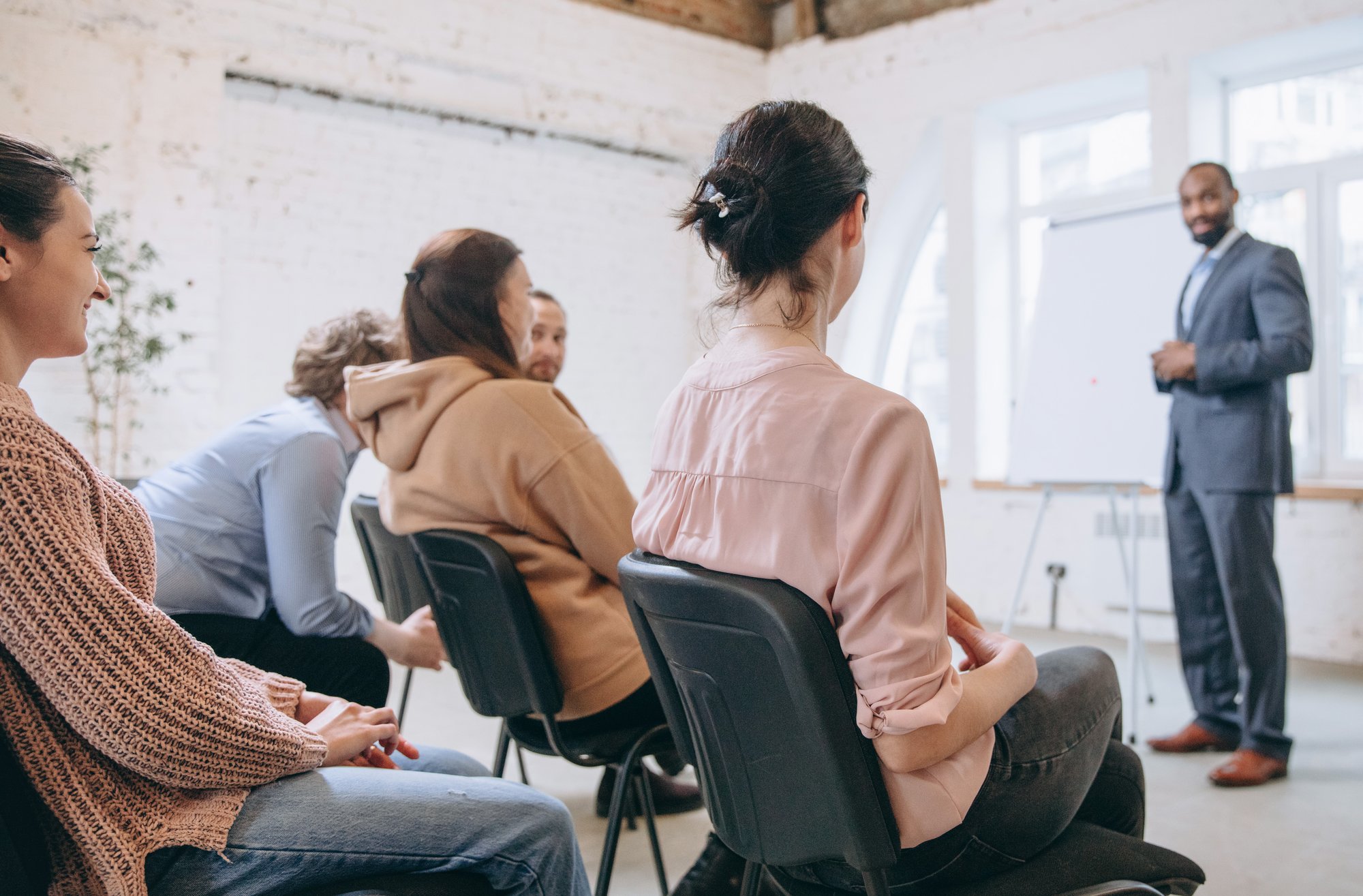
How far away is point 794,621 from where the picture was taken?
91 cm

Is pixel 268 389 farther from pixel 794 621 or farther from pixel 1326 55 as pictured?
pixel 1326 55

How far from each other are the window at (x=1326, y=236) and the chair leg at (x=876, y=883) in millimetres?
4484

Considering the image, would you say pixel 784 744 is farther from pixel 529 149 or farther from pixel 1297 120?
pixel 529 149

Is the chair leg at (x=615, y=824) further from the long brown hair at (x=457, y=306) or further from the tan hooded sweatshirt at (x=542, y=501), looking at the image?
the long brown hair at (x=457, y=306)

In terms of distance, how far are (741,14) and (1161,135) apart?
108 inches

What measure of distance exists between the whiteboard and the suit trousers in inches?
25.6

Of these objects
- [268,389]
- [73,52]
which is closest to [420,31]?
[73,52]

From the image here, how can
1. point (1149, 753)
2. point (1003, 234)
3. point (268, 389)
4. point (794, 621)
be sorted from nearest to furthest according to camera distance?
1. point (794, 621)
2. point (1149, 753)
3. point (268, 389)
4. point (1003, 234)

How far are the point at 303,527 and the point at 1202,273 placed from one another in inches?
102

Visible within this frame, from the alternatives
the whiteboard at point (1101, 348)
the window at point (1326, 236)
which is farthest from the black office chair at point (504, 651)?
the window at point (1326, 236)

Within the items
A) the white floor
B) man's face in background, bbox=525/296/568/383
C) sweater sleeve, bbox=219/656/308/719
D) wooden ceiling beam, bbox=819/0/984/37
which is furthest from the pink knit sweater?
wooden ceiling beam, bbox=819/0/984/37

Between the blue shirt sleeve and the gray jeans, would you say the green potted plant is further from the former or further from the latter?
the gray jeans

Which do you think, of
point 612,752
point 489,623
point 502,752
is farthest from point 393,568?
point 612,752

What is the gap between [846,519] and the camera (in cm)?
94
